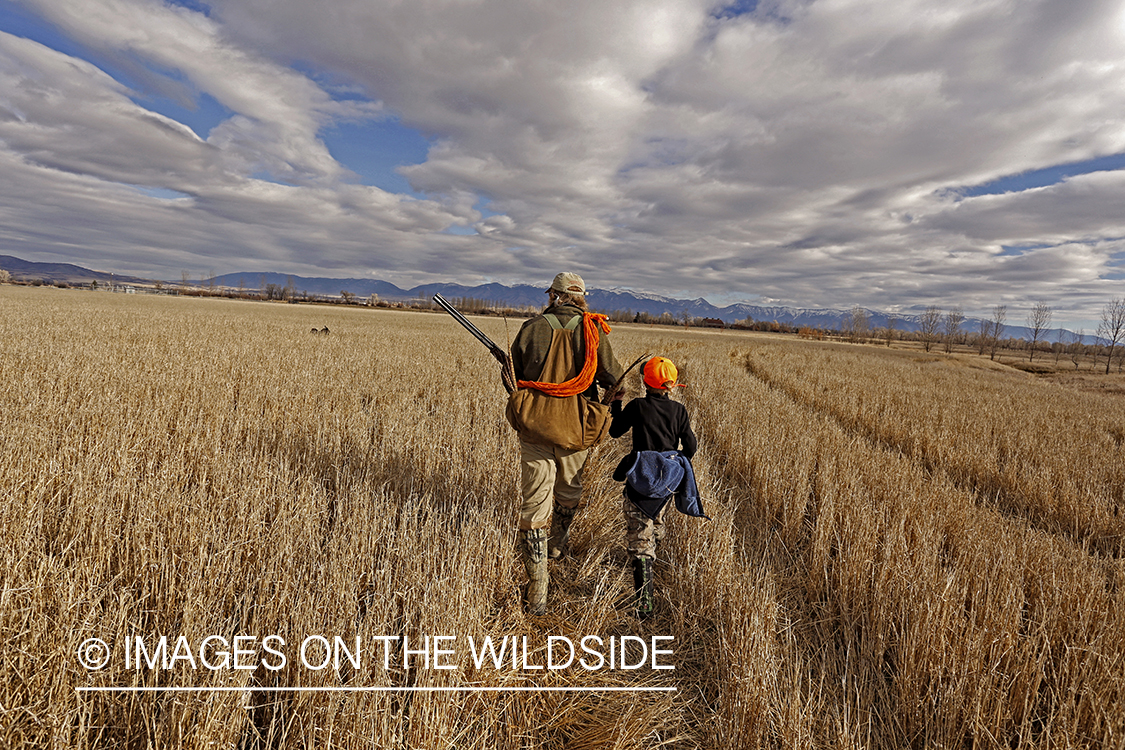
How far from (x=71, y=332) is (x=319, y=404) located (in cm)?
1267

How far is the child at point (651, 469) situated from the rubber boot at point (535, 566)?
70 cm

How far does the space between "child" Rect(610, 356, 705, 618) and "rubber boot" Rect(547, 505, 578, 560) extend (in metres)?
0.53

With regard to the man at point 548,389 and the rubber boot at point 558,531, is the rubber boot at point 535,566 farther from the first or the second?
the rubber boot at point 558,531

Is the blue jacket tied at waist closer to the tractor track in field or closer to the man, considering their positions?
the man

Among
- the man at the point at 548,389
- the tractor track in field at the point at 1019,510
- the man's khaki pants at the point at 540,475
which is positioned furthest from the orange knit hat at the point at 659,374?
the tractor track in field at the point at 1019,510

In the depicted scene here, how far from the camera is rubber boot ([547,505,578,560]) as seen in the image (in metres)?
3.81

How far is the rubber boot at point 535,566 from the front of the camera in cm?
322

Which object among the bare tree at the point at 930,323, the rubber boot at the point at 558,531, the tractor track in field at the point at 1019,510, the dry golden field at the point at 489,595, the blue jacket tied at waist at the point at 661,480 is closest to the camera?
the dry golden field at the point at 489,595

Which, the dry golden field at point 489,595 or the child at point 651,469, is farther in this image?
the child at point 651,469

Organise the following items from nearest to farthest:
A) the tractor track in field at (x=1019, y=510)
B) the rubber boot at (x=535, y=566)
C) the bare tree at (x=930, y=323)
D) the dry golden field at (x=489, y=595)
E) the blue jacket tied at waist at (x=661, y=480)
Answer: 1. the dry golden field at (x=489, y=595)
2. the rubber boot at (x=535, y=566)
3. the blue jacket tied at waist at (x=661, y=480)
4. the tractor track in field at (x=1019, y=510)
5. the bare tree at (x=930, y=323)

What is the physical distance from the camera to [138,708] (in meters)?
1.92

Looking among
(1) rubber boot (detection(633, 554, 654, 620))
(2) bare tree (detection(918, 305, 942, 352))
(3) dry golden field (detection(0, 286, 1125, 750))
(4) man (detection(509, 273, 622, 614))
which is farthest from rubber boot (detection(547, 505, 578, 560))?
(2) bare tree (detection(918, 305, 942, 352))

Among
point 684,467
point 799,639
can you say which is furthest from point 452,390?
point 799,639

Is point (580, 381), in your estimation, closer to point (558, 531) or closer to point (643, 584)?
point (558, 531)
